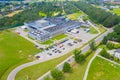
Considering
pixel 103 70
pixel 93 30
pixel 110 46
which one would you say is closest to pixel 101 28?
pixel 93 30

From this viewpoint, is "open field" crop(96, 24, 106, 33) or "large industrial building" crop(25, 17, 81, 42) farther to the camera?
"open field" crop(96, 24, 106, 33)

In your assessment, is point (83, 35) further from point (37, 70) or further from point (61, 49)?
point (37, 70)

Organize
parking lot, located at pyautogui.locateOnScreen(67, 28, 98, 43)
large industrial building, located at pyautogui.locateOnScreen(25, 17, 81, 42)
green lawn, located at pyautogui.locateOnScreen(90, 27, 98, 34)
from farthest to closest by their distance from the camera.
→ green lawn, located at pyautogui.locateOnScreen(90, 27, 98, 34)
parking lot, located at pyautogui.locateOnScreen(67, 28, 98, 43)
large industrial building, located at pyautogui.locateOnScreen(25, 17, 81, 42)

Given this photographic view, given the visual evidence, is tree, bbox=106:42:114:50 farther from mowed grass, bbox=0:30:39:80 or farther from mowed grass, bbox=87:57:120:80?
mowed grass, bbox=0:30:39:80

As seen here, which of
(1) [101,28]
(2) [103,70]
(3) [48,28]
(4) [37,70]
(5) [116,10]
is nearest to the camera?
(4) [37,70]

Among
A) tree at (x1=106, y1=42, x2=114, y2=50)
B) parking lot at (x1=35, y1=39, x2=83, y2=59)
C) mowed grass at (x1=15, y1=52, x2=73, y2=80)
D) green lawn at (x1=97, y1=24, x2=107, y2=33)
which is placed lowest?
green lawn at (x1=97, y1=24, x2=107, y2=33)

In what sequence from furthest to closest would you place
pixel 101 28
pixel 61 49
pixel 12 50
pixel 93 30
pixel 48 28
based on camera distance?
pixel 101 28
pixel 93 30
pixel 48 28
pixel 61 49
pixel 12 50

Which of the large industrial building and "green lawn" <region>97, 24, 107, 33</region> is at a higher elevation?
the large industrial building

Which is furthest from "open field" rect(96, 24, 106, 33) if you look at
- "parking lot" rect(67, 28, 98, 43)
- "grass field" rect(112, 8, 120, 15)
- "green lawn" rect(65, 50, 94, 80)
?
"grass field" rect(112, 8, 120, 15)
